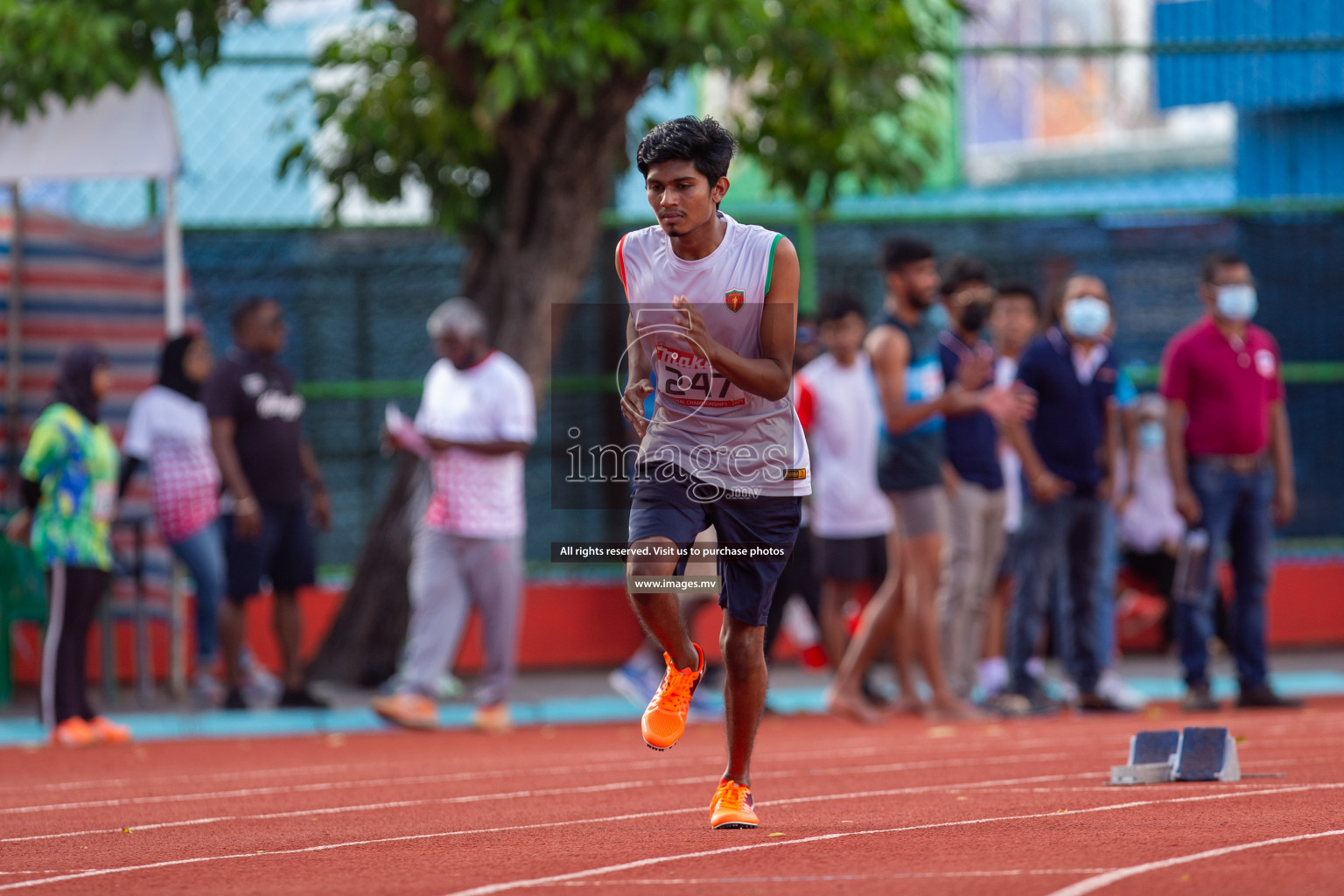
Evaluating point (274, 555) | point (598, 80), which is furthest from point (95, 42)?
point (274, 555)

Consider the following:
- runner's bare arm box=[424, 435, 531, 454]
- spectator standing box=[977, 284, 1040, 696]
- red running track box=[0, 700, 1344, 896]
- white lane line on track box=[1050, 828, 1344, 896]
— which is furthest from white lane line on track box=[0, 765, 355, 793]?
white lane line on track box=[1050, 828, 1344, 896]

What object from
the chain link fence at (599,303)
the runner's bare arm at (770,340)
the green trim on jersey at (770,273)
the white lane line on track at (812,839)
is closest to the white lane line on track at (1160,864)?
the white lane line on track at (812,839)

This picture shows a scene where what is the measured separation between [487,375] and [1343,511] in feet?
22.2

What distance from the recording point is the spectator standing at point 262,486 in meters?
10.7

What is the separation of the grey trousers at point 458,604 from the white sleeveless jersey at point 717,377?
181 inches

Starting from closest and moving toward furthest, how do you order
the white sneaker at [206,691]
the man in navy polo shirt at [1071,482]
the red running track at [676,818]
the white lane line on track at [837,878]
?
the white lane line on track at [837,878] < the red running track at [676,818] < the man in navy polo shirt at [1071,482] < the white sneaker at [206,691]

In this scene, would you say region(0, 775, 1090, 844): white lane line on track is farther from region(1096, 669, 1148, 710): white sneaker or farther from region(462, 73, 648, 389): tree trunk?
region(462, 73, 648, 389): tree trunk

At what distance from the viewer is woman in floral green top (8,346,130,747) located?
385 inches

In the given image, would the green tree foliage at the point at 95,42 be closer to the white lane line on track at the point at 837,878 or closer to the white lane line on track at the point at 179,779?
the white lane line on track at the point at 179,779

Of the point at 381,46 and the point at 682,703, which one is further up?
the point at 381,46

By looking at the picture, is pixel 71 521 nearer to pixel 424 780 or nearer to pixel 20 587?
pixel 20 587

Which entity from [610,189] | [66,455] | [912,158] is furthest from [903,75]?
[66,455]

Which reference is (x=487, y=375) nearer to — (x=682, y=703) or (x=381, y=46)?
(x=381, y=46)

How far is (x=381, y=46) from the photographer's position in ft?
38.1
